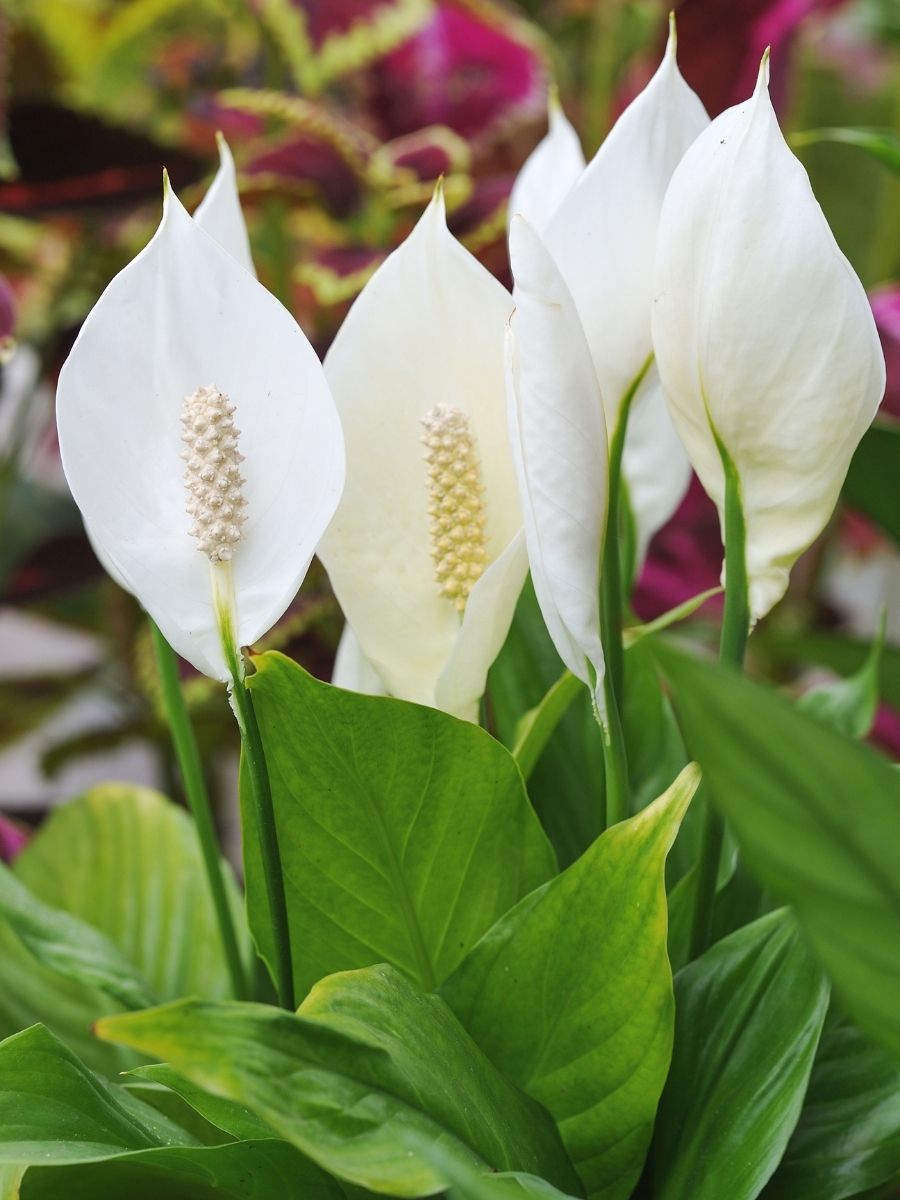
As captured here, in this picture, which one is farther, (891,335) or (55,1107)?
(891,335)

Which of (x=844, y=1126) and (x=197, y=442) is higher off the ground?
(x=197, y=442)

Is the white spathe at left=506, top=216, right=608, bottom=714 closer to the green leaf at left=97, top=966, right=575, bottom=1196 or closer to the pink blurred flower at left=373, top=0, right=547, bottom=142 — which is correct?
the green leaf at left=97, top=966, right=575, bottom=1196

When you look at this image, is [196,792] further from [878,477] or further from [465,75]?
[465,75]

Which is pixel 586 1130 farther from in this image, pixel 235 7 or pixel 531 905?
pixel 235 7

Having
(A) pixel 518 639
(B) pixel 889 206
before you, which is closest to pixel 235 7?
(B) pixel 889 206

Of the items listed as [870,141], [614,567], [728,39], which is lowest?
[614,567]

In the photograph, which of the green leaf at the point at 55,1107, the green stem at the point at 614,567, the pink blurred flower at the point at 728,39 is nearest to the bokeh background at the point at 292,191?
the pink blurred flower at the point at 728,39

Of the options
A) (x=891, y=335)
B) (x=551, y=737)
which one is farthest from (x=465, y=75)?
(x=551, y=737)
